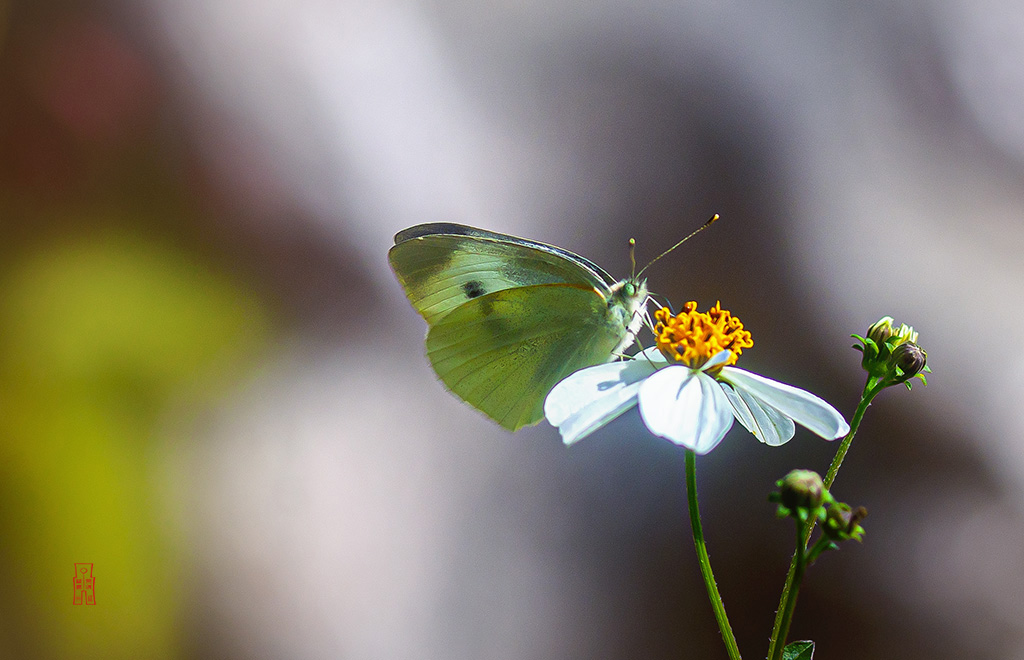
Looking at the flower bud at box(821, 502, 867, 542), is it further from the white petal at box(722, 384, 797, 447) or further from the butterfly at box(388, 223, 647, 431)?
the butterfly at box(388, 223, 647, 431)

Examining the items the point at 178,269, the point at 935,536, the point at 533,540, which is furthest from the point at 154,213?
the point at 935,536

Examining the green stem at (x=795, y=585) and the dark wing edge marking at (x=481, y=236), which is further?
the dark wing edge marking at (x=481, y=236)

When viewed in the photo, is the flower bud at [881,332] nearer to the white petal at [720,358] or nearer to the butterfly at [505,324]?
the white petal at [720,358]

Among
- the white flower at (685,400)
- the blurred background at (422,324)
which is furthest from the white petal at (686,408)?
the blurred background at (422,324)

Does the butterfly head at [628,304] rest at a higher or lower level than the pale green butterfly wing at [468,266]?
lower

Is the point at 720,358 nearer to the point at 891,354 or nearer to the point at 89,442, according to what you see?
the point at 891,354

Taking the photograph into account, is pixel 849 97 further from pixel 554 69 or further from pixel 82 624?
pixel 82 624

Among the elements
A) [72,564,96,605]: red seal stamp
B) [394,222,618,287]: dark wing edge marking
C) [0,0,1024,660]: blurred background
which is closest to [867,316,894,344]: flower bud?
[394,222,618,287]: dark wing edge marking

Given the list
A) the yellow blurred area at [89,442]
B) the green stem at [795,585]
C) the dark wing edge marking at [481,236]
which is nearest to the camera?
the green stem at [795,585]
